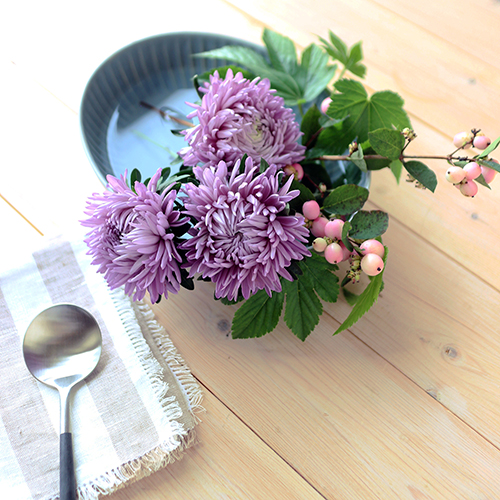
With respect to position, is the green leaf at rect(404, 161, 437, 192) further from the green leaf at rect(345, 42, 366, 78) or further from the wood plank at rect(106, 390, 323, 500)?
the wood plank at rect(106, 390, 323, 500)

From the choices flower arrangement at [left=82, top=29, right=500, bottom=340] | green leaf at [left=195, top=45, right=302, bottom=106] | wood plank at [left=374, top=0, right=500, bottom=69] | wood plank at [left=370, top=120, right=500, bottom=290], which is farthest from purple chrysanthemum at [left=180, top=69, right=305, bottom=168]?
wood plank at [left=374, top=0, right=500, bottom=69]

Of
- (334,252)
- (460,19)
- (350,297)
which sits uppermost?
(460,19)

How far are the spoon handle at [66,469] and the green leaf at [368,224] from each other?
29cm

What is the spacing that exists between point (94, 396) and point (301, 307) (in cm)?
20

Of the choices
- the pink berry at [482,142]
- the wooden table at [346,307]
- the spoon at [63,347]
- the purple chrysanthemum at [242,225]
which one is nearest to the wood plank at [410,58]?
the wooden table at [346,307]

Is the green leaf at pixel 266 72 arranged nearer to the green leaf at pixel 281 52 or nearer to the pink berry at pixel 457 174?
the green leaf at pixel 281 52

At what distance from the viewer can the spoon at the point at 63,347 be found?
0.39m

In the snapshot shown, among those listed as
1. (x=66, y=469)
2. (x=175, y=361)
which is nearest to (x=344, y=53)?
(x=175, y=361)

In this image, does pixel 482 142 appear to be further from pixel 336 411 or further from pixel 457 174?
pixel 336 411

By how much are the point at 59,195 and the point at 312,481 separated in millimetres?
403

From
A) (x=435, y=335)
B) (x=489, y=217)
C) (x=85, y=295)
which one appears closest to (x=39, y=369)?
(x=85, y=295)

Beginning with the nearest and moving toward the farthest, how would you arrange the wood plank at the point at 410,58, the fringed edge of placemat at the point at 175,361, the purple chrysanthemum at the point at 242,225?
the purple chrysanthemum at the point at 242,225 < the fringed edge of placemat at the point at 175,361 < the wood plank at the point at 410,58

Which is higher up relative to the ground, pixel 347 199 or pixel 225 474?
pixel 347 199

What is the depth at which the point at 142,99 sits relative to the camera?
0.54 metres
